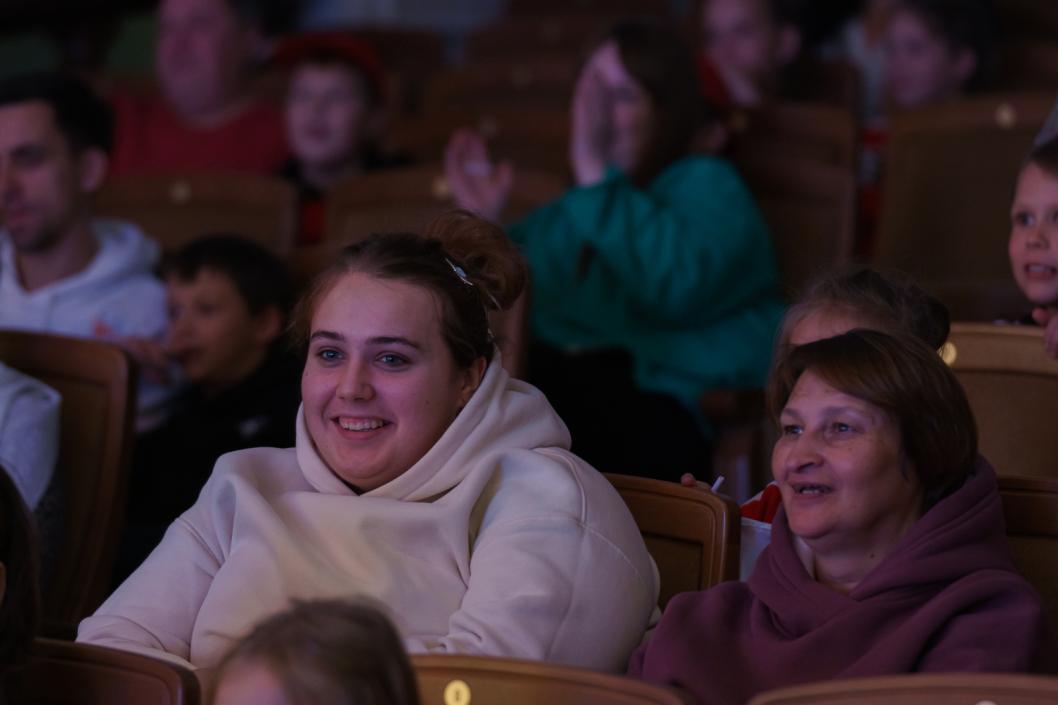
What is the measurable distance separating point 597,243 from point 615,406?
0.34 meters

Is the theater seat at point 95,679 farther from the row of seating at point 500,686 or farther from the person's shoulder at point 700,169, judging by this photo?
the person's shoulder at point 700,169

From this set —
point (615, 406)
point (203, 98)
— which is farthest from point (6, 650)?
point (203, 98)

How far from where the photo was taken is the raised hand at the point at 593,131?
357 centimetres

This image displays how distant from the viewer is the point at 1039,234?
2609mm

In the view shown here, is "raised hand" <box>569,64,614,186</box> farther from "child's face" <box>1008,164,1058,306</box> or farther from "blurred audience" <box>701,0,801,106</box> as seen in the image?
"child's face" <box>1008,164,1058,306</box>

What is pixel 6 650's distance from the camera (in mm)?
1775

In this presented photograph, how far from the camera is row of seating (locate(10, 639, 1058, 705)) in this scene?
144 centimetres

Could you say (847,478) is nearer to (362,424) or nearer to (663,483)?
(663,483)

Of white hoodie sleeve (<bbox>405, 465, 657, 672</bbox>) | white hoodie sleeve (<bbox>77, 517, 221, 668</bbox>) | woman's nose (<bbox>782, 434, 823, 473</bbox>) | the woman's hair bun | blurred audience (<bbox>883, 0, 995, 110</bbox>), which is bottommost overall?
white hoodie sleeve (<bbox>77, 517, 221, 668</bbox>)

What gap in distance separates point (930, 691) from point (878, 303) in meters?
0.90

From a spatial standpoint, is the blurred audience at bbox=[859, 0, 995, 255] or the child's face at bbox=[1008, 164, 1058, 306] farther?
the blurred audience at bbox=[859, 0, 995, 255]

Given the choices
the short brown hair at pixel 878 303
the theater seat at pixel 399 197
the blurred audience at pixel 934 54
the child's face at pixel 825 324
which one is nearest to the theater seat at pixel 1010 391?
the short brown hair at pixel 878 303

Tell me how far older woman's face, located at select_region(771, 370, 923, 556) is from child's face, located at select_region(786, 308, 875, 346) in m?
0.36

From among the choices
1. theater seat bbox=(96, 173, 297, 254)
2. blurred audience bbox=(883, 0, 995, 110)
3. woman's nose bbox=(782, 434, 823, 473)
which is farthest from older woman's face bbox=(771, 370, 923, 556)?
blurred audience bbox=(883, 0, 995, 110)
